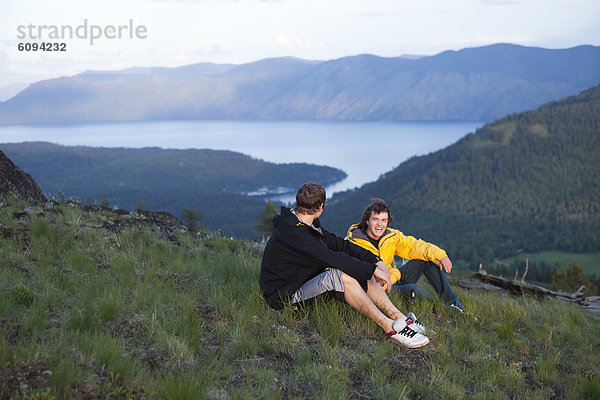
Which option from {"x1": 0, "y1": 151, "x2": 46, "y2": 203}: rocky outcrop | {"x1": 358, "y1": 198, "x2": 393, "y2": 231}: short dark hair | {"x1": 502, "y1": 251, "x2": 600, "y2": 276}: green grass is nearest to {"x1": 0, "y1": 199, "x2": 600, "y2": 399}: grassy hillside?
{"x1": 358, "y1": 198, "x2": 393, "y2": 231}: short dark hair

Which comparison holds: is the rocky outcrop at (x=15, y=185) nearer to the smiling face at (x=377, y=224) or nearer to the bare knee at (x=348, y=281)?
the smiling face at (x=377, y=224)

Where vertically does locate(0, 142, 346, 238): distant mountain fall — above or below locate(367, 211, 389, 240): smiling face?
below

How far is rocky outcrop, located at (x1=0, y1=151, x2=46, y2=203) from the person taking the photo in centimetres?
924

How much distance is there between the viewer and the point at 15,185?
972cm

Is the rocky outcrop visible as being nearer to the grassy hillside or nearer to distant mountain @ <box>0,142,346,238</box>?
the grassy hillside

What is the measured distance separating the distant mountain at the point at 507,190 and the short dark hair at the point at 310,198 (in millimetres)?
91278

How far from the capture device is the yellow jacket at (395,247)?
636cm

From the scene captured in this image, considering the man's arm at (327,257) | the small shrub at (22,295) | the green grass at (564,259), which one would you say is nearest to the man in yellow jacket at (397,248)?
the man's arm at (327,257)

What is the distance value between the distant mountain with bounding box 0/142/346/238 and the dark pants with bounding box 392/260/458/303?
117 metres

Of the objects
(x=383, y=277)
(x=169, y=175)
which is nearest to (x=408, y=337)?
(x=383, y=277)

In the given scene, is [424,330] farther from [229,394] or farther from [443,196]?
[443,196]

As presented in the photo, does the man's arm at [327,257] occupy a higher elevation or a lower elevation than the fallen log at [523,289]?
higher

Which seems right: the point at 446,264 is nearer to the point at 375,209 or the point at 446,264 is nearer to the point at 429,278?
the point at 429,278

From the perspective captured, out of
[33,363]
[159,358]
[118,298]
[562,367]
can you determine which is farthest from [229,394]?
[562,367]
